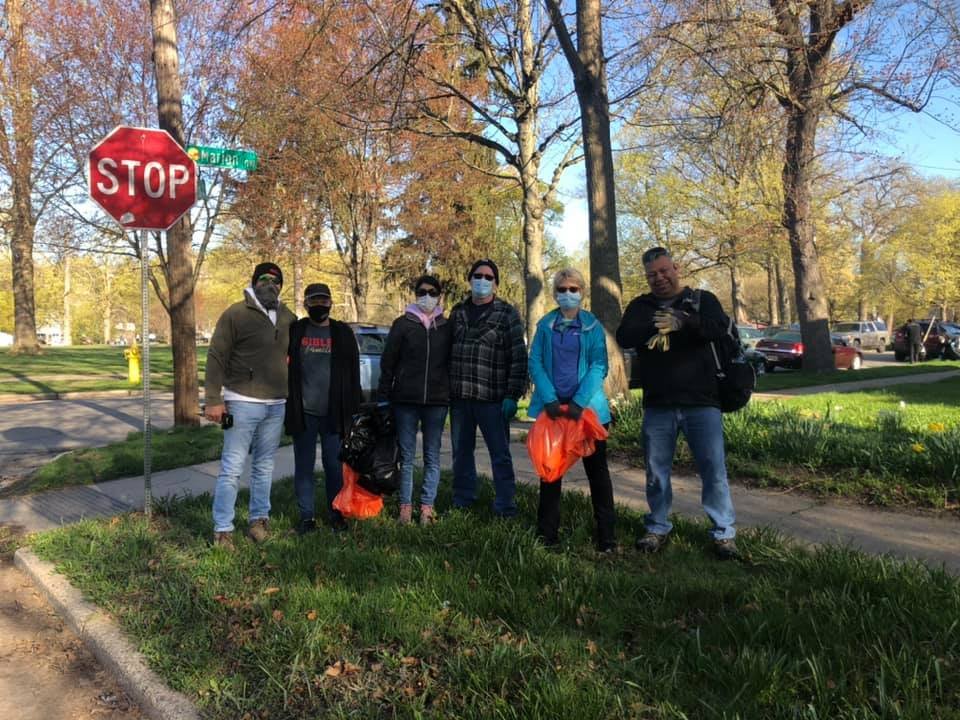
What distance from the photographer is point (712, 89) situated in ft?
34.4

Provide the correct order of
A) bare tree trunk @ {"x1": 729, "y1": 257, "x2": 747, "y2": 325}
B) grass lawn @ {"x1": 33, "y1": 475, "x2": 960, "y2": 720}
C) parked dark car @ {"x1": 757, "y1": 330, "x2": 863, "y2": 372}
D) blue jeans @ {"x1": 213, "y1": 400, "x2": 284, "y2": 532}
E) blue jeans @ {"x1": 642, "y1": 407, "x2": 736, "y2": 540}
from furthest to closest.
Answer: bare tree trunk @ {"x1": 729, "y1": 257, "x2": 747, "y2": 325}, parked dark car @ {"x1": 757, "y1": 330, "x2": 863, "y2": 372}, blue jeans @ {"x1": 213, "y1": 400, "x2": 284, "y2": 532}, blue jeans @ {"x1": 642, "y1": 407, "x2": 736, "y2": 540}, grass lawn @ {"x1": 33, "y1": 475, "x2": 960, "y2": 720}

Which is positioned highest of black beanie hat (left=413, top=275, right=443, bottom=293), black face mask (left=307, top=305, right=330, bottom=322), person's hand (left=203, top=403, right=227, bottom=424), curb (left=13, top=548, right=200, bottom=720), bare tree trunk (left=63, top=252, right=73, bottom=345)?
bare tree trunk (left=63, top=252, right=73, bottom=345)

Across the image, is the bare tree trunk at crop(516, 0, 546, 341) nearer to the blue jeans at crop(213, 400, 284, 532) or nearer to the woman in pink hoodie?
the woman in pink hoodie

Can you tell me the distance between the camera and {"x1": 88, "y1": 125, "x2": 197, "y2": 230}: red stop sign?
17.6ft

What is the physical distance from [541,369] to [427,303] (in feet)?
3.41

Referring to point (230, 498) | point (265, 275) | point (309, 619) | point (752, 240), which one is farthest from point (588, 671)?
point (752, 240)

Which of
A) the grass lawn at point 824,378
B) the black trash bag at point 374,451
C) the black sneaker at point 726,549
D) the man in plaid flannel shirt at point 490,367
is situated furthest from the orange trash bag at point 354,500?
the grass lawn at point 824,378

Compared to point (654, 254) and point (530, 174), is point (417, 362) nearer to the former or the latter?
point (654, 254)

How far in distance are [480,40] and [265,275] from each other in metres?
7.88

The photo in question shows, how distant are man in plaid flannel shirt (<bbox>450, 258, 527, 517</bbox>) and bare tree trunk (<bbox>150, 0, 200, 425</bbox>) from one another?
20.0 ft

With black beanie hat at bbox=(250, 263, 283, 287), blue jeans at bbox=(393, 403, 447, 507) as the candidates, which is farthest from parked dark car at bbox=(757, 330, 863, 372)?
black beanie hat at bbox=(250, 263, 283, 287)

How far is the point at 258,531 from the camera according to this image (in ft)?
15.6

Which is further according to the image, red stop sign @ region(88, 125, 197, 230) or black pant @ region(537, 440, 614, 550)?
red stop sign @ region(88, 125, 197, 230)

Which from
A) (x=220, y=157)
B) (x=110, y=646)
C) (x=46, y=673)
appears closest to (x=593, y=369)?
(x=110, y=646)
